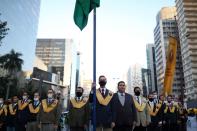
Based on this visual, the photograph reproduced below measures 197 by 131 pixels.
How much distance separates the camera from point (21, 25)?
104m

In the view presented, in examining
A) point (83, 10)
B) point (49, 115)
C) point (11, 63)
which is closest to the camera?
point (83, 10)

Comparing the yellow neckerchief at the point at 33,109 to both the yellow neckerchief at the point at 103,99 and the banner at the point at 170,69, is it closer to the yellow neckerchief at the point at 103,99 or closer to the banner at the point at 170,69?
the yellow neckerchief at the point at 103,99

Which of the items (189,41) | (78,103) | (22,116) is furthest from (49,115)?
(189,41)

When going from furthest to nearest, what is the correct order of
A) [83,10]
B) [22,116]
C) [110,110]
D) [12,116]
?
1. [12,116]
2. [22,116]
3. [83,10]
4. [110,110]

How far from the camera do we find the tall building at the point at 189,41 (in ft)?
351

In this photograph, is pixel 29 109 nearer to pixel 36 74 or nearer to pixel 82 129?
pixel 82 129

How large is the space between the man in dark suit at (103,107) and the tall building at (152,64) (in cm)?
13893

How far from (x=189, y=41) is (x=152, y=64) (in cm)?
4575

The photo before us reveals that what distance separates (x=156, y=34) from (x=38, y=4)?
5659cm

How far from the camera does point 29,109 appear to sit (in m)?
11.9

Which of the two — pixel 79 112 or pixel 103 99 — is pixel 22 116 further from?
pixel 103 99

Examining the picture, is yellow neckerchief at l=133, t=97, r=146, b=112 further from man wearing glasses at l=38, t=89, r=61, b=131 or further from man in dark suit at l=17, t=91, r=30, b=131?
man in dark suit at l=17, t=91, r=30, b=131

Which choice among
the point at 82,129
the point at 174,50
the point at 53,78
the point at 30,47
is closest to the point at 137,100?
the point at 82,129

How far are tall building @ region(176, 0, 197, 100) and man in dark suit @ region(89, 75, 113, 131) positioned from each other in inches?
3972
